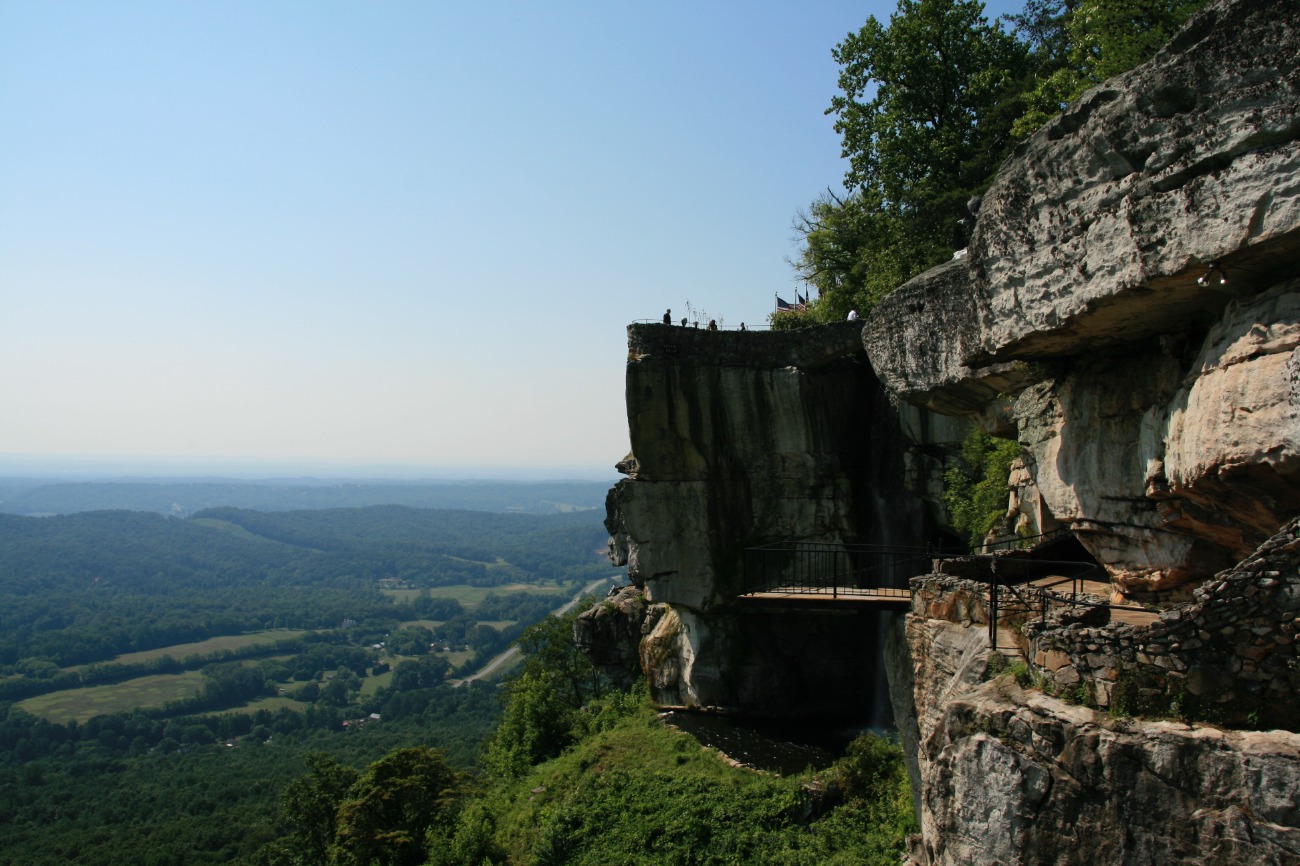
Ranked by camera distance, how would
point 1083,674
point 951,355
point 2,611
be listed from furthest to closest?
1. point 2,611
2. point 951,355
3. point 1083,674

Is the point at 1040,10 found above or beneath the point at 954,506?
above

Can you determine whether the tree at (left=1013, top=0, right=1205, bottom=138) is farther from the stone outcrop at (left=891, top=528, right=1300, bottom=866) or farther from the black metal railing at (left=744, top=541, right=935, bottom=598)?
the black metal railing at (left=744, top=541, right=935, bottom=598)

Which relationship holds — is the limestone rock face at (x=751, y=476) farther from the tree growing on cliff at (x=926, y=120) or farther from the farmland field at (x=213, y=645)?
the farmland field at (x=213, y=645)

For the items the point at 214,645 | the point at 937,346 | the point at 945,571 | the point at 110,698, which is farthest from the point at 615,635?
the point at 214,645

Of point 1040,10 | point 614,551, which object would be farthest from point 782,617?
point 1040,10

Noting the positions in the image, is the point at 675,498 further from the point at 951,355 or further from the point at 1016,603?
the point at 1016,603

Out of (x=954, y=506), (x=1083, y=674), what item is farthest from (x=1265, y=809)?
(x=954, y=506)

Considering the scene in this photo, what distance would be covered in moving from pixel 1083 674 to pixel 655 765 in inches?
651

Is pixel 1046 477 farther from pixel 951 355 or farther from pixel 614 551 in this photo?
pixel 614 551

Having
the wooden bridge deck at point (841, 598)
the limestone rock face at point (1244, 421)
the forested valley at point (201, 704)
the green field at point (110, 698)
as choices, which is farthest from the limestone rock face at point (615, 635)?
the green field at point (110, 698)

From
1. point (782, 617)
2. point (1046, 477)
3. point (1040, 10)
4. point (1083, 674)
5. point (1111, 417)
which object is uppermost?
point (1040, 10)

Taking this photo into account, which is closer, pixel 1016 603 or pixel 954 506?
pixel 1016 603

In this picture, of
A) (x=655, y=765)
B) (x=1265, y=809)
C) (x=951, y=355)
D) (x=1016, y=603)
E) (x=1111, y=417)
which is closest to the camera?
(x=1265, y=809)

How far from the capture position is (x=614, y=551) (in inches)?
1340
